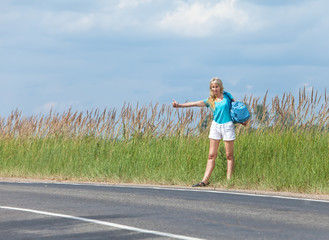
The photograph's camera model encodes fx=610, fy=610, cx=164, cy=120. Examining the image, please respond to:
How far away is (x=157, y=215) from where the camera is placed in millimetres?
9328

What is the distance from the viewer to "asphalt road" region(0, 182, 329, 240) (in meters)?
7.81

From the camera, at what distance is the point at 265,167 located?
15.0 m

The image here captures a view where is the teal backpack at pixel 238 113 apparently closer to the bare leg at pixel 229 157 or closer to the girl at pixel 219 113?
the girl at pixel 219 113

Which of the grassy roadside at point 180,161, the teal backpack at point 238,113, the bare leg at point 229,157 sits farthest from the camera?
the grassy roadside at point 180,161

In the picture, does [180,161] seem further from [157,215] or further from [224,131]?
[157,215]

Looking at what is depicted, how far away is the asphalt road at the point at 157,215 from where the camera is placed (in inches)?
308

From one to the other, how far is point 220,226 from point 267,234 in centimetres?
79

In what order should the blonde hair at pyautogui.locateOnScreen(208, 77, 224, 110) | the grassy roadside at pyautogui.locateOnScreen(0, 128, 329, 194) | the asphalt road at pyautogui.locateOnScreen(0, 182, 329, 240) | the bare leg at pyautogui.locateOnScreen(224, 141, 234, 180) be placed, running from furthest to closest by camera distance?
the grassy roadside at pyautogui.locateOnScreen(0, 128, 329, 194), the bare leg at pyautogui.locateOnScreen(224, 141, 234, 180), the blonde hair at pyautogui.locateOnScreen(208, 77, 224, 110), the asphalt road at pyautogui.locateOnScreen(0, 182, 329, 240)

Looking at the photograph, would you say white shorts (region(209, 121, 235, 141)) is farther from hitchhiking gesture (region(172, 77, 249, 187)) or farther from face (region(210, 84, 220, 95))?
face (region(210, 84, 220, 95))

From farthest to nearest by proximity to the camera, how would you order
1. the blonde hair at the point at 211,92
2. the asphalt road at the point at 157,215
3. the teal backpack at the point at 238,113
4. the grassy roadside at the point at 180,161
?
the grassy roadside at the point at 180,161 → the blonde hair at the point at 211,92 → the teal backpack at the point at 238,113 → the asphalt road at the point at 157,215

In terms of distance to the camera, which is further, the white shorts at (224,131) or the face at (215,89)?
the white shorts at (224,131)

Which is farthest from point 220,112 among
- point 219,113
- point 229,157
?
point 229,157

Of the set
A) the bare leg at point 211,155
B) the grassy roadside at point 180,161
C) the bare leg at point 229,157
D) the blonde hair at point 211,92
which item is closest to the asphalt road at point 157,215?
the bare leg at point 211,155

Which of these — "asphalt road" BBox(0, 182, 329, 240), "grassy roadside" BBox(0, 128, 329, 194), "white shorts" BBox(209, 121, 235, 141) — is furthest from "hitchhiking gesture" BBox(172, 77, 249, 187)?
"asphalt road" BBox(0, 182, 329, 240)
